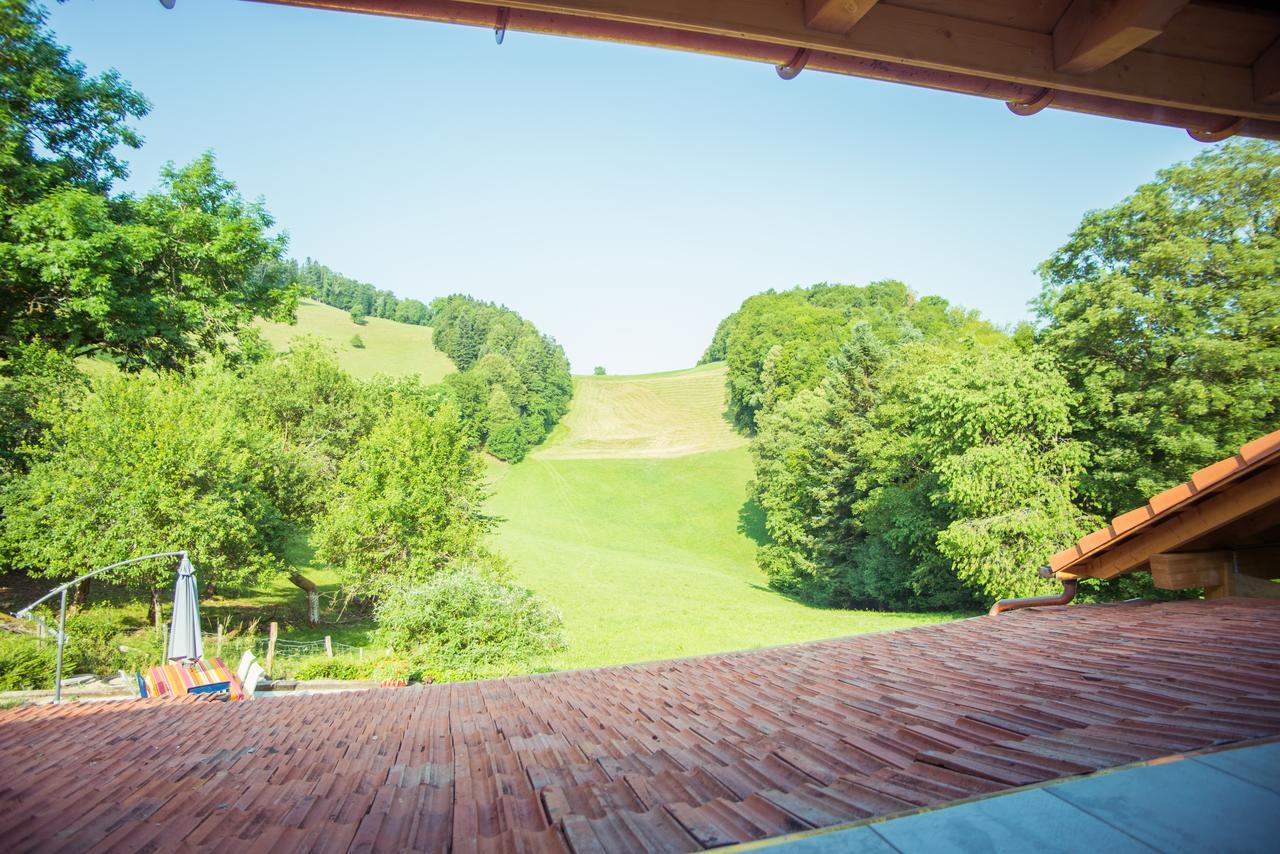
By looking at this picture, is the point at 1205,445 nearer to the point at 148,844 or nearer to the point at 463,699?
the point at 463,699

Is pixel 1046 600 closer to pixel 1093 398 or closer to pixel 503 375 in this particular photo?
pixel 1093 398

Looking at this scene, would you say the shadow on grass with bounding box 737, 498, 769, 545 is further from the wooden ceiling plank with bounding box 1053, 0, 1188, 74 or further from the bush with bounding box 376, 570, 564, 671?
the wooden ceiling plank with bounding box 1053, 0, 1188, 74

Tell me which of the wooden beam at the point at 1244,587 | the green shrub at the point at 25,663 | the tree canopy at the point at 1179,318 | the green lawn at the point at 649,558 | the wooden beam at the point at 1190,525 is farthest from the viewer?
the green lawn at the point at 649,558

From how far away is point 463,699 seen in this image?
5.57 metres

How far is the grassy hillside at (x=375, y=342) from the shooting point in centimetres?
6425

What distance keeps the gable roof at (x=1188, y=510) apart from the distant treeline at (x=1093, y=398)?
1417 centimetres

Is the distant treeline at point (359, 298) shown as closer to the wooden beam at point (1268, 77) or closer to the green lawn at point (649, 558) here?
the green lawn at point (649, 558)

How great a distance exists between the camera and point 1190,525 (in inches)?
188

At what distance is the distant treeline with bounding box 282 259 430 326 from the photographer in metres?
97.5

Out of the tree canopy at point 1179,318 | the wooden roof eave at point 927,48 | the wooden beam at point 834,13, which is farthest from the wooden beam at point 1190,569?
the tree canopy at point 1179,318

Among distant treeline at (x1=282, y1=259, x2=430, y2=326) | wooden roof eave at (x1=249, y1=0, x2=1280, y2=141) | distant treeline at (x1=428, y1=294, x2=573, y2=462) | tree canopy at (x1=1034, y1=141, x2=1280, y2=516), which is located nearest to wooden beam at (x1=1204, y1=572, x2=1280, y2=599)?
wooden roof eave at (x1=249, y1=0, x2=1280, y2=141)

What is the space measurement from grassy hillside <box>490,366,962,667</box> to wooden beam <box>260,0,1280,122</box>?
19734 millimetres

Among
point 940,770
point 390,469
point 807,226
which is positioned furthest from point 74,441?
point 807,226

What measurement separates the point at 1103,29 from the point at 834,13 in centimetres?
94
